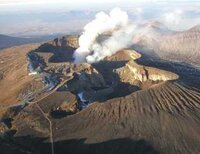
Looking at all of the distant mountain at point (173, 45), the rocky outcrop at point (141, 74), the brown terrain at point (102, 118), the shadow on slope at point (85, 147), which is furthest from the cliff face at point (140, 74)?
the distant mountain at point (173, 45)

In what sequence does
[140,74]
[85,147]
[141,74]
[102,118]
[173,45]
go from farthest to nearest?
[173,45]
[140,74]
[141,74]
[102,118]
[85,147]

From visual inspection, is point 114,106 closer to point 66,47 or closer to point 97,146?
point 97,146

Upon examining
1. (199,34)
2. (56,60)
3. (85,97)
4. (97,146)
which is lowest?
(199,34)

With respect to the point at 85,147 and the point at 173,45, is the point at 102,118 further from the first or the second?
the point at 173,45

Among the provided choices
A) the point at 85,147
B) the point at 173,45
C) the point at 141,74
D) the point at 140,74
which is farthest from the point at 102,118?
the point at 173,45

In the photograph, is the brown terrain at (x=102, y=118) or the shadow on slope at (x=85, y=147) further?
the brown terrain at (x=102, y=118)

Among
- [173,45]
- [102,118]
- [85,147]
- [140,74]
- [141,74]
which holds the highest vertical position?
[85,147]

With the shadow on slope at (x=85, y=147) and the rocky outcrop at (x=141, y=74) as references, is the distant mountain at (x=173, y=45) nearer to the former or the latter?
the rocky outcrop at (x=141, y=74)

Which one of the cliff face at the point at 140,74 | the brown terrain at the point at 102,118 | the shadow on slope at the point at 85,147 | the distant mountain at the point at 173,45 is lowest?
the distant mountain at the point at 173,45

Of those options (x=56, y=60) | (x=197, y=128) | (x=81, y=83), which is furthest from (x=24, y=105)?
(x=56, y=60)
